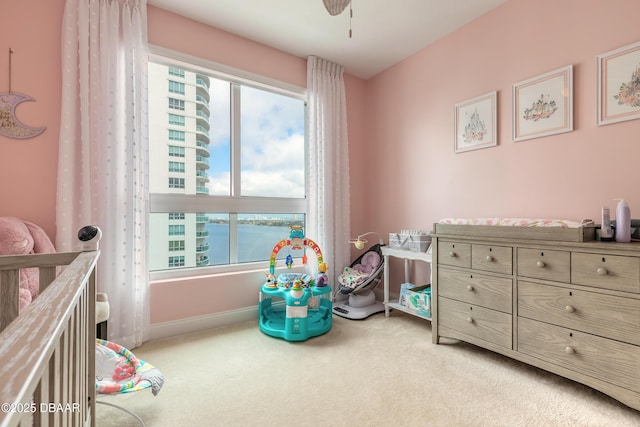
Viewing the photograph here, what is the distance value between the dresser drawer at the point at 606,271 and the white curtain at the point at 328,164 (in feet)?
6.70

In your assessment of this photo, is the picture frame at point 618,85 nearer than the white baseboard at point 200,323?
Yes

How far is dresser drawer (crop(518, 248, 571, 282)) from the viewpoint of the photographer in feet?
5.35

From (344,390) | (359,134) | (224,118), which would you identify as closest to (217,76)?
(224,118)

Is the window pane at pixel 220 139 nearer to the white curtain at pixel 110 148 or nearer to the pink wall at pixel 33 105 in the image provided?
the white curtain at pixel 110 148

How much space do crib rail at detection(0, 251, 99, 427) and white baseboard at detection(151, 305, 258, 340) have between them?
122cm

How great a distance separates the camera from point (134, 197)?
2.23 m

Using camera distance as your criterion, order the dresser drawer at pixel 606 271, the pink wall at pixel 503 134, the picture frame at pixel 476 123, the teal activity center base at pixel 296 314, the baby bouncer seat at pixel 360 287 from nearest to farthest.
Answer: the dresser drawer at pixel 606 271
the pink wall at pixel 503 134
the teal activity center base at pixel 296 314
the picture frame at pixel 476 123
the baby bouncer seat at pixel 360 287

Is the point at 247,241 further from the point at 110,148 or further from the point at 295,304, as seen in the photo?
the point at 110,148

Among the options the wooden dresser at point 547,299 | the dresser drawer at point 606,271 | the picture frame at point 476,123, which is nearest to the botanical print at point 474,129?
the picture frame at point 476,123

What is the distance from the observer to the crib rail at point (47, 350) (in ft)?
1.14

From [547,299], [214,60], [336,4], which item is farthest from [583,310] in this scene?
[214,60]

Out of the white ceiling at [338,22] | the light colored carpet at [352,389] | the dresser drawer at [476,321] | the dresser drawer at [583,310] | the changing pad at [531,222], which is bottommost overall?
the light colored carpet at [352,389]

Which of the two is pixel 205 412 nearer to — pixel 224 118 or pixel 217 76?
pixel 224 118

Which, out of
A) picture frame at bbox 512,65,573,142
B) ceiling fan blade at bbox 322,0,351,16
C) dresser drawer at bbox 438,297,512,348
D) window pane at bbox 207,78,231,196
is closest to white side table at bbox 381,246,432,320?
dresser drawer at bbox 438,297,512,348
